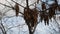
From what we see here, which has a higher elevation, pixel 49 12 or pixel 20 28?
pixel 49 12

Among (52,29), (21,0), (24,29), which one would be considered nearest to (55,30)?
(52,29)

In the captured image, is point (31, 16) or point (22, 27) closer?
point (31, 16)

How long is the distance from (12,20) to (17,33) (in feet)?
1.79

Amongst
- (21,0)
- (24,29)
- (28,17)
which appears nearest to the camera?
(28,17)

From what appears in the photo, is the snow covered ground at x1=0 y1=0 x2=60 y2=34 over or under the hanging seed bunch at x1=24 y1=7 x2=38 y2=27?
under

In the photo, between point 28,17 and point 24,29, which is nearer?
point 28,17

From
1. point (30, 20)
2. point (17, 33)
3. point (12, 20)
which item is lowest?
point (17, 33)

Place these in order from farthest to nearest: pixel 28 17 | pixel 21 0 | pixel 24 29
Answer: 1. pixel 24 29
2. pixel 21 0
3. pixel 28 17

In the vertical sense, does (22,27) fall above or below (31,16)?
below

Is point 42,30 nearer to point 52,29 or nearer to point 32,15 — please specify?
point 52,29

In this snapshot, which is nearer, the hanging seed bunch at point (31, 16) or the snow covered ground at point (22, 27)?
the hanging seed bunch at point (31, 16)

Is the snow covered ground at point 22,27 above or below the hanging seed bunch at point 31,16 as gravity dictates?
below

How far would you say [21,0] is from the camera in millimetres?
5227

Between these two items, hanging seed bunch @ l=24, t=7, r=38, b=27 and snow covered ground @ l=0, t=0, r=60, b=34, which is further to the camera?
snow covered ground @ l=0, t=0, r=60, b=34
